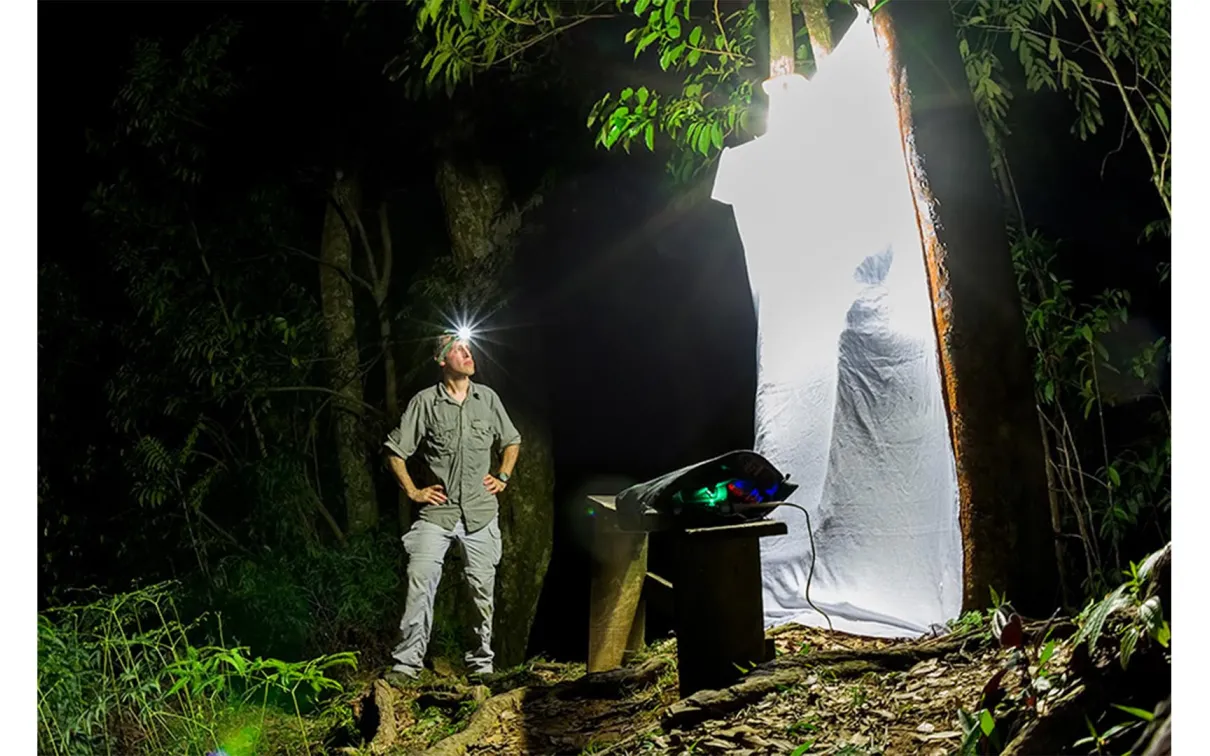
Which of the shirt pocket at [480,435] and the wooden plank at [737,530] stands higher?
the shirt pocket at [480,435]

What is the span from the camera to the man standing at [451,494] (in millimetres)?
3498

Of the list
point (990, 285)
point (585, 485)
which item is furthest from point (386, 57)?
point (990, 285)

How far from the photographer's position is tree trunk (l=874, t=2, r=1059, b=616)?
9.20ft

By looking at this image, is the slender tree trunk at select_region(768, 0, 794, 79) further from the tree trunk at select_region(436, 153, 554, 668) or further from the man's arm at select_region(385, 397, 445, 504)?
the man's arm at select_region(385, 397, 445, 504)

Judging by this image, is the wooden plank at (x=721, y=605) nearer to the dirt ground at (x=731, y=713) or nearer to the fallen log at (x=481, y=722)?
the dirt ground at (x=731, y=713)

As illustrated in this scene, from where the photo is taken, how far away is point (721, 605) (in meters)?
2.87

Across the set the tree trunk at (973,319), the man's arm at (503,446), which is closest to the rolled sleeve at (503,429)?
the man's arm at (503,446)

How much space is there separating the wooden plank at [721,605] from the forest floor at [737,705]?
75 millimetres

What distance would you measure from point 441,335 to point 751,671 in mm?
1861

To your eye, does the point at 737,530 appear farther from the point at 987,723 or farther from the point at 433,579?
the point at 433,579

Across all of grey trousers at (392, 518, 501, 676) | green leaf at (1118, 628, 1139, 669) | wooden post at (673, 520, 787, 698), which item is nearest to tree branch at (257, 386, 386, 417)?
grey trousers at (392, 518, 501, 676)

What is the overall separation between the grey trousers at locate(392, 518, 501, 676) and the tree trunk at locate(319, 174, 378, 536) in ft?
2.21

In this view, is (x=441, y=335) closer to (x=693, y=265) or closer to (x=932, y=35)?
(x=693, y=265)

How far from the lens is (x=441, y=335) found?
407cm
